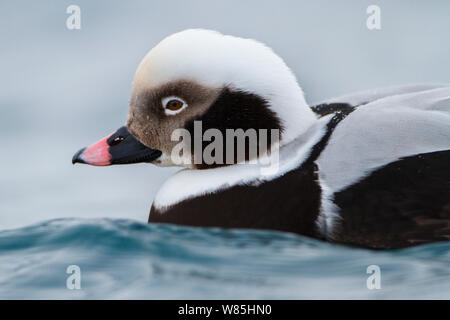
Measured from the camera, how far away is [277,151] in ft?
15.8

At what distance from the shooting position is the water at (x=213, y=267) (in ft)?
13.6

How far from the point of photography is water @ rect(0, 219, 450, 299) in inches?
163

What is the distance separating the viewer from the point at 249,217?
4629 millimetres

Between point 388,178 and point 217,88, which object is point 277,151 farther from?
point 388,178

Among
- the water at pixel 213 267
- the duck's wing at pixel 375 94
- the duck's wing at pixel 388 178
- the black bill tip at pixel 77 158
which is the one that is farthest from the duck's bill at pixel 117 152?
the duck's wing at pixel 375 94

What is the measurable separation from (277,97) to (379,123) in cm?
56

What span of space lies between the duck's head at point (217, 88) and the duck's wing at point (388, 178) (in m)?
0.34

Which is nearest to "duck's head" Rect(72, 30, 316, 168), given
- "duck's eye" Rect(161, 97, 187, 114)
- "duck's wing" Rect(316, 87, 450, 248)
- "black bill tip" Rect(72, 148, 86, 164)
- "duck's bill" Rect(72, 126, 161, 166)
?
"duck's eye" Rect(161, 97, 187, 114)

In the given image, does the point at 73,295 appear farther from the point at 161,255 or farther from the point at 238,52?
the point at 238,52

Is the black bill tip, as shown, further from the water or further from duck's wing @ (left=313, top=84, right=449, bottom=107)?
duck's wing @ (left=313, top=84, right=449, bottom=107)

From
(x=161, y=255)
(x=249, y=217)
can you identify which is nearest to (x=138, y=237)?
(x=161, y=255)

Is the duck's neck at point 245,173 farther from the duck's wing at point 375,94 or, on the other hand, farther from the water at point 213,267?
the duck's wing at point 375,94

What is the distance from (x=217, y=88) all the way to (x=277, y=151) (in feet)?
1.55

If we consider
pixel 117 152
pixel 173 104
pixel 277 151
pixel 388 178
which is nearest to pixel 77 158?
pixel 117 152
